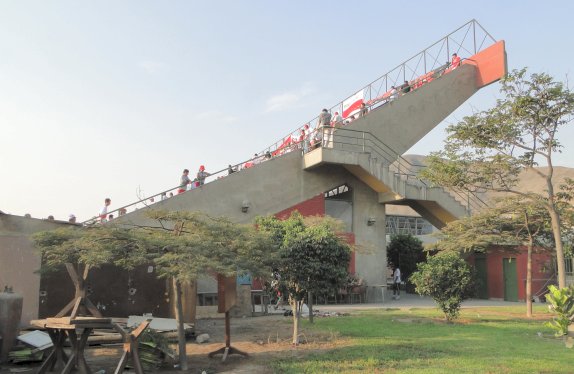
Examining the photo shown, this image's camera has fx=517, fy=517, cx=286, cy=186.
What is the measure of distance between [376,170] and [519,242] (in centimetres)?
700

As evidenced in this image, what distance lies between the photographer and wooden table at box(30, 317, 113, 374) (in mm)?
7305

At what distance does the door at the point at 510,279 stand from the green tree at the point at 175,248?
20.6 meters

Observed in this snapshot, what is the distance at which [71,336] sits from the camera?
761 centimetres

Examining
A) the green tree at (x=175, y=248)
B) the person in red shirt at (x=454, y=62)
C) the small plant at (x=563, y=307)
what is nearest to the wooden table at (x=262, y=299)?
the green tree at (x=175, y=248)

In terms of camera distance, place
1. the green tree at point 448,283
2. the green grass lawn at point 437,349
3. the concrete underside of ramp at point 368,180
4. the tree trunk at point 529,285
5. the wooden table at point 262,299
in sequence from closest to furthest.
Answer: the green grass lawn at point 437,349 < the green tree at point 448,283 < the tree trunk at point 529,285 < the wooden table at point 262,299 < the concrete underside of ramp at point 368,180

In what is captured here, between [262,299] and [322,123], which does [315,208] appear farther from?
[262,299]

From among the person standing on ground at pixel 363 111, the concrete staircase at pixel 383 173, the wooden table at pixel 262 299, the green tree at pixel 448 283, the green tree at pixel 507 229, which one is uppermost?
the person standing on ground at pixel 363 111

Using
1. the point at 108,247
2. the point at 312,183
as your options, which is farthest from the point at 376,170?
the point at 108,247

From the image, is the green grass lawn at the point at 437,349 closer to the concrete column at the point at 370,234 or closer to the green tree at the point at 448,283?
the green tree at the point at 448,283

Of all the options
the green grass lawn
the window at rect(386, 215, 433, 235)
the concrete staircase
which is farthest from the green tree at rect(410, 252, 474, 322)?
the window at rect(386, 215, 433, 235)

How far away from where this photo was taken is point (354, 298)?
2436 cm

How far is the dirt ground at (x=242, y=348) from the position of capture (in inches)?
342

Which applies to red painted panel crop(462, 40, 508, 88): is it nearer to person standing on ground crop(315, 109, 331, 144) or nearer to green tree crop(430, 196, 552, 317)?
person standing on ground crop(315, 109, 331, 144)

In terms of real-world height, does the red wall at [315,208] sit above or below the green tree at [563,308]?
above
